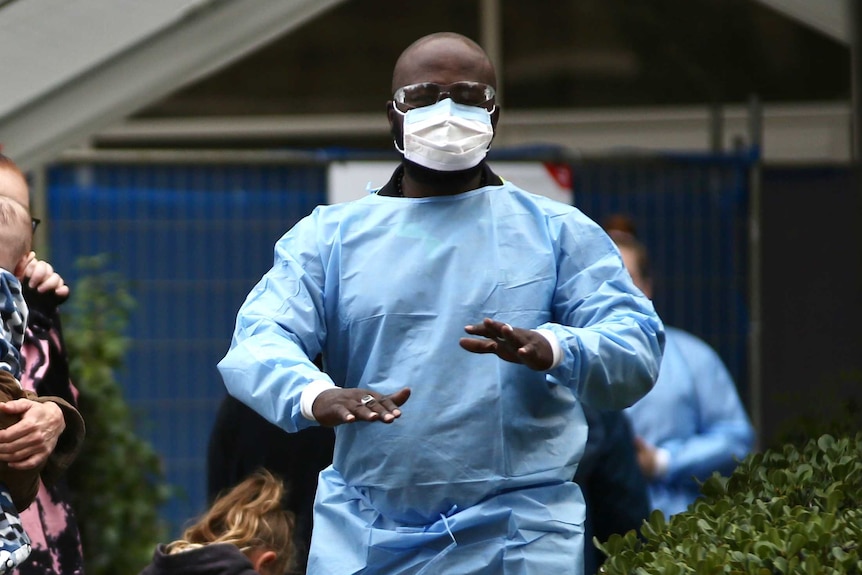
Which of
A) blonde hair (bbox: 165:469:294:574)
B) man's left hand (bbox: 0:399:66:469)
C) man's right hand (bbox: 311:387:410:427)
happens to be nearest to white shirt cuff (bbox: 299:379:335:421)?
man's right hand (bbox: 311:387:410:427)

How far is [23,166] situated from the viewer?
4.80 m

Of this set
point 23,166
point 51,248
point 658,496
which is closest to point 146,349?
point 51,248

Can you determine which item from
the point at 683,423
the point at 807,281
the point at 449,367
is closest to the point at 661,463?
the point at 683,423

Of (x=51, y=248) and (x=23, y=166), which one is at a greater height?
(x=23, y=166)

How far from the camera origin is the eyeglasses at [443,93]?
10.4 ft

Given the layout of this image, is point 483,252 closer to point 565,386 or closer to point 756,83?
point 565,386

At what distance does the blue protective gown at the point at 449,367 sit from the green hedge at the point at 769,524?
9.6 inches

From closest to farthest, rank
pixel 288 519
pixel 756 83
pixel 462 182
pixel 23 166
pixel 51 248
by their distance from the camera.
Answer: pixel 462 182
pixel 288 519
pixel 23 166
pixel 51 248
pixel 756 83

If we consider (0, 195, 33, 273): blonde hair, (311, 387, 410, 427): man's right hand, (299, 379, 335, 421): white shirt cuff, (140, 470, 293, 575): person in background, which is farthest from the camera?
(140, 470, 293, 575): person in background

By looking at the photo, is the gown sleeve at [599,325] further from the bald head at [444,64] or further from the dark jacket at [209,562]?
the dark jacket at [209,562]

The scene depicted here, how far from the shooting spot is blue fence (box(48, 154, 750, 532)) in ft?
20.9

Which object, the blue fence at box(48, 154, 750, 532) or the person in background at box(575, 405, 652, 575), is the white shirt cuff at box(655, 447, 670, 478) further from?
the blue fence at box(48, 154, 750, 532)

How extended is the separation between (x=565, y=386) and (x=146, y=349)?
3.61 meters

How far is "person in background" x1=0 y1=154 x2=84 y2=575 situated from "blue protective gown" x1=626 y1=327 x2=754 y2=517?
2.33 metres
